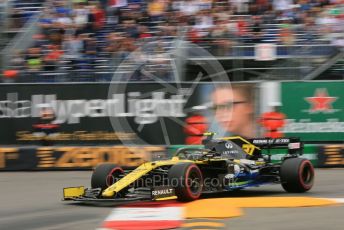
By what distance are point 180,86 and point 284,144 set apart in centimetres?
597

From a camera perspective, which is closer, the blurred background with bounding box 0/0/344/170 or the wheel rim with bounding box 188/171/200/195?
the wheel rim with bounding box 188/171/200/195

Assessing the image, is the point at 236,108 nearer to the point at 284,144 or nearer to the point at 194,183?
the point at 284,144

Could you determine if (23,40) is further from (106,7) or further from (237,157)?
(237,157)

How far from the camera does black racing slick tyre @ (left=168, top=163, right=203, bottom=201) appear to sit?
29.1 feet

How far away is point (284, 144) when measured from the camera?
35.9 ft

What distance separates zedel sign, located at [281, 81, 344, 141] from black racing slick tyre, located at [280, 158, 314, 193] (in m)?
5.68

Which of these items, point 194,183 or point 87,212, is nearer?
point 87,212

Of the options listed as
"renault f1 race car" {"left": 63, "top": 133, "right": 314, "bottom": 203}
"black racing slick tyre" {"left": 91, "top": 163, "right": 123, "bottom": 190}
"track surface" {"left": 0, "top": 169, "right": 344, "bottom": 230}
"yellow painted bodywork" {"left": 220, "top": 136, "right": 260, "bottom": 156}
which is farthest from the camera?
"yellow painted bodywork" {"left": 220, "top": 136, "right": 260, "bottom": 156}

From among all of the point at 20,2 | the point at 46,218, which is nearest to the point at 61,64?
the point at 20,2

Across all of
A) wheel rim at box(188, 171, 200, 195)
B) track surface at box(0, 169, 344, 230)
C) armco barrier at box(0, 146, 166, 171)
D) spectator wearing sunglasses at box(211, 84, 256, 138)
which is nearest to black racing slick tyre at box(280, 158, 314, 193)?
track surface at box(0, 169, 344, 230)

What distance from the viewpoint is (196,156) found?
982 cm

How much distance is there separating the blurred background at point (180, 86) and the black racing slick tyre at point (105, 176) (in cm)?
602

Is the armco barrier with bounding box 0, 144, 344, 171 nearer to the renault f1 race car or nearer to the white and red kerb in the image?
the renault f1 race car

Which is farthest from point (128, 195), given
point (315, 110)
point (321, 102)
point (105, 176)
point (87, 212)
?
point (321, 102)
